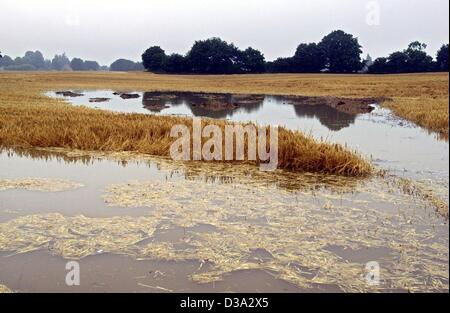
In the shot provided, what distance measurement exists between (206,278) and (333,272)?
5.19 ft

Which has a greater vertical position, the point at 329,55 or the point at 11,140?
the point at 329,55

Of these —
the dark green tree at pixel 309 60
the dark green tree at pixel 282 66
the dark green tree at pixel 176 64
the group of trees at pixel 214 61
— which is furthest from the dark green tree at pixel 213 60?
the dark green tree at pixel 309 60

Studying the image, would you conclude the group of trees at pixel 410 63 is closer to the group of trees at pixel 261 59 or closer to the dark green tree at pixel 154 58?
the group of trees at pixel 261 59

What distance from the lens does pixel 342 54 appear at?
290 ft

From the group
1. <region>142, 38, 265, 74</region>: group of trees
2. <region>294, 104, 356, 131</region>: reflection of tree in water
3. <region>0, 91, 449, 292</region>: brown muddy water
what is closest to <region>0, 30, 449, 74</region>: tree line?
<region>142, 38, 265, 74</region>: group of trees

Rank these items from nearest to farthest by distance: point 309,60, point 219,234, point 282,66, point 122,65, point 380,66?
point 219,234 → point 380,66 → point 309,60 → point 282,66 → point 122,65

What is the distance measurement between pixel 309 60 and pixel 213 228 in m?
85.3

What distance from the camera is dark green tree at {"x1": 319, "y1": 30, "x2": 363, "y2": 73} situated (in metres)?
87.6

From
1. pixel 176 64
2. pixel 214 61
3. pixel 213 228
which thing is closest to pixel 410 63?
pixel 214 61

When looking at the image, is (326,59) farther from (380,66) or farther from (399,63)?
(399,63)
